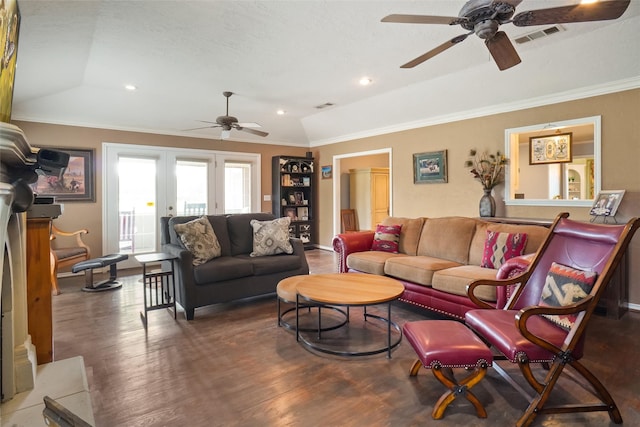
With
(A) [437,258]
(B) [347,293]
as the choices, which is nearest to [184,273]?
(B) [347,293]

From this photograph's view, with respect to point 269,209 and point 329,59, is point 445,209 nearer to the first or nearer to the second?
point 329,59

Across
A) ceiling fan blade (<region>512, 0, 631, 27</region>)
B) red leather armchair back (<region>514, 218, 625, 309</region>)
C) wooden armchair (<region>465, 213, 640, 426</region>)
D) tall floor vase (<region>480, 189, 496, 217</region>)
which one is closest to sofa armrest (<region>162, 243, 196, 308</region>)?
wooden armchair (<region>465, 213, 640, 426</region>)

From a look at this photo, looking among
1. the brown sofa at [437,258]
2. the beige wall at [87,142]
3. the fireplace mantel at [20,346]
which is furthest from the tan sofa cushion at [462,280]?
the beige wall at [87,142]

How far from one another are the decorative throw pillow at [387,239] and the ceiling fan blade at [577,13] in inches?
107

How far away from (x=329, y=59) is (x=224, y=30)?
1.19 metres

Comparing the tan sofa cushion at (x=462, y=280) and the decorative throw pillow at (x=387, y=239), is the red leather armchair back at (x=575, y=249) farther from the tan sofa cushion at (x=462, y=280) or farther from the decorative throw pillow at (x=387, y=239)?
the decorative throw pillow at (x=387, y=239)

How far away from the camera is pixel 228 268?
3727 mm

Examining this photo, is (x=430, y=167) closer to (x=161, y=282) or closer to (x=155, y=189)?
(x=161, y=282)

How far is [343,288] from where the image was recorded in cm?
289

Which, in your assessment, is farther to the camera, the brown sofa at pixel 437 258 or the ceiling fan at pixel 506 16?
the brown sofa at pixel 437 258

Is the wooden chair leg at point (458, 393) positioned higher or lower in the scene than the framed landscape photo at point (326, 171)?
lower

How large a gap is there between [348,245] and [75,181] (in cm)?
442

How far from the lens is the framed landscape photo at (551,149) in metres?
4.54

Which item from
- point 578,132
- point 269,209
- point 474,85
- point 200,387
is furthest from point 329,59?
point 578,132
